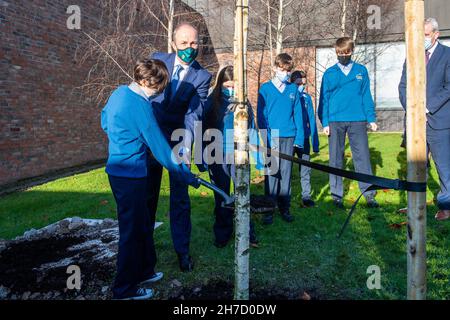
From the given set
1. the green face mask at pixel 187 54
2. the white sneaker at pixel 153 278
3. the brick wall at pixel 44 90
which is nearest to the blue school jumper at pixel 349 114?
the green face mask at pixel 187 54

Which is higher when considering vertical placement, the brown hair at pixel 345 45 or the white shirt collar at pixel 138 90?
the brown hair at pixel 345 45

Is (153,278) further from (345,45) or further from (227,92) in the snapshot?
(345,45)

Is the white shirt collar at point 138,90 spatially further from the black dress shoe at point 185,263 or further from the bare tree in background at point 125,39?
the bare tree in background at point 125,39

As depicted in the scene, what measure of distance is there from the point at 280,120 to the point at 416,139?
3.03 m

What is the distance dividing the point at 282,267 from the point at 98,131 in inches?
393

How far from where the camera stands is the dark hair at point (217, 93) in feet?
13.5

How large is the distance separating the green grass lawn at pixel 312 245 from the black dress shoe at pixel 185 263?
0.21 feet

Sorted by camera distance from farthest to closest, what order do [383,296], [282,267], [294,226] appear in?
[294,226] → [282,267] → [383,296]

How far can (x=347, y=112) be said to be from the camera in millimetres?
5445

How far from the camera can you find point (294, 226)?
16.1 ft

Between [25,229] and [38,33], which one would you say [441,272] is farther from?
[38,33]

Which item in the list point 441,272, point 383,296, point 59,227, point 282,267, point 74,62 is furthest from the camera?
point 74,62

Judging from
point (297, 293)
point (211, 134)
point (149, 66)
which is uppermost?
point (149, 66)
